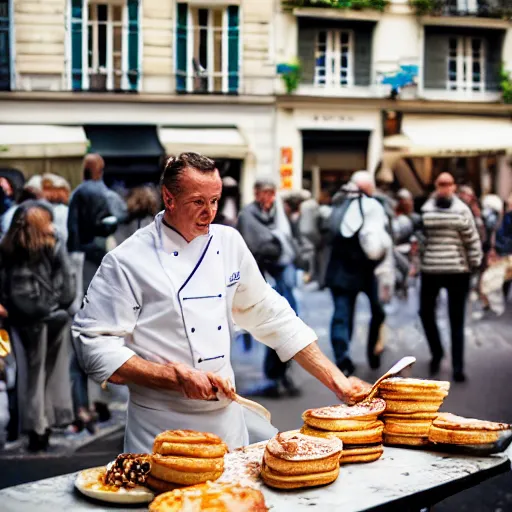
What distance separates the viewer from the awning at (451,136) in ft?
19.8

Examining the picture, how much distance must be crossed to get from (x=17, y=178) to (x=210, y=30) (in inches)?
57.3

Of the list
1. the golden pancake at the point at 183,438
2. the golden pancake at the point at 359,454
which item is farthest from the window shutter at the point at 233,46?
the golden pancake at the point at 183,438

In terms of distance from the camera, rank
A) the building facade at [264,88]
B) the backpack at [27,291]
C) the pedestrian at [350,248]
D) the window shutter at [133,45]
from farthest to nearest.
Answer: the pedestrian at [350,248]
the window shutter at [133,45]
the building facade at [264,88]
the backpack at [27,291]

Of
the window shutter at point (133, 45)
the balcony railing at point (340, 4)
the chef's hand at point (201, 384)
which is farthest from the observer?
the balcony railing at point (340, 4)

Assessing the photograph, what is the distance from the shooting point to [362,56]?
5965 millimetres

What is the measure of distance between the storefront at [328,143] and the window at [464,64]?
0.64m

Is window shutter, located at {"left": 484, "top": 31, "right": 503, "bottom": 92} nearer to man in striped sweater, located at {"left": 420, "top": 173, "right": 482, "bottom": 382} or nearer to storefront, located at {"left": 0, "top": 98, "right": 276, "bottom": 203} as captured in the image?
man in striped sweater, located at {"left": 420, "top": 173, "right": 482, "bottom": 382}

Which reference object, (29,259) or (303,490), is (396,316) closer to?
(29,259)

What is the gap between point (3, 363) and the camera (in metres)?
4.96

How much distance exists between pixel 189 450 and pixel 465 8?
476 cm

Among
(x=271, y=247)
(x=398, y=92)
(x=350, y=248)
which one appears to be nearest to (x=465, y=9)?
(x=398, y=92)

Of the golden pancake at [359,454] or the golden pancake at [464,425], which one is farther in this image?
the golden pancake at [464,425]

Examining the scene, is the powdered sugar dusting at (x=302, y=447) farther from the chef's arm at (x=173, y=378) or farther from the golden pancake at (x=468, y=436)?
the golden pancake at (x=468, y=436)

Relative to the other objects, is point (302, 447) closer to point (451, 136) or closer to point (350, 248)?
point (350, 248)
